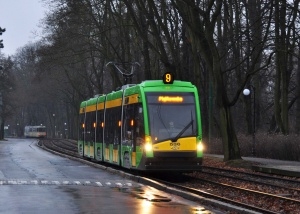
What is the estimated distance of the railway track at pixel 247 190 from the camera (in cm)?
1611

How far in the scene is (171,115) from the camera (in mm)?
24344

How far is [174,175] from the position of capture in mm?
27141

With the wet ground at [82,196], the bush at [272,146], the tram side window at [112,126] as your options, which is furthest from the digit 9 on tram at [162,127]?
the bush at [272,146]

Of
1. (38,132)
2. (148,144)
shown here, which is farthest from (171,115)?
(38,132)

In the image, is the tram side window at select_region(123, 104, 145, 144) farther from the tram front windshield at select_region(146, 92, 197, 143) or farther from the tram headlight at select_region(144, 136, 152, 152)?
the tram front windshield at select_region(146, 92, 197, 143)

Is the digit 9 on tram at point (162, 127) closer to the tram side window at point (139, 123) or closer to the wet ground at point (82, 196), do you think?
the tram side window at point (139, 123)

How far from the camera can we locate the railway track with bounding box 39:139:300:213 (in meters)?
16.1

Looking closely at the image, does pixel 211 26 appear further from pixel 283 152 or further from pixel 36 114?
pixel 36 114

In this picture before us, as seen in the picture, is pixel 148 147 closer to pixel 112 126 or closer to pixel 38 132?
pixel 112 126

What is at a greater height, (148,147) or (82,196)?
(148,147)

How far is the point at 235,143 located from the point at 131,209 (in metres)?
A: 17.7

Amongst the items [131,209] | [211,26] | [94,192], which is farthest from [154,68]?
[131,209]

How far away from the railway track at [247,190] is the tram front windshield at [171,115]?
5.42 feet

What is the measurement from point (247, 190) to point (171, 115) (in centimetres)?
580
